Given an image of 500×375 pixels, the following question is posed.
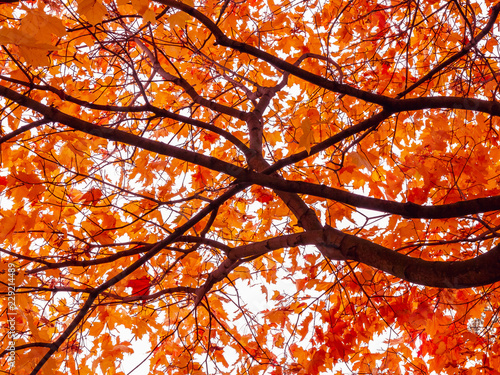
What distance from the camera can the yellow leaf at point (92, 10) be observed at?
1065 millimetres

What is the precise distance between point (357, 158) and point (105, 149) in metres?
1.80

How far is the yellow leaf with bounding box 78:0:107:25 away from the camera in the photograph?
107cm

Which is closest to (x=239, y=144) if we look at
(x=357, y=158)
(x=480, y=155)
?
(x=357, y=158)

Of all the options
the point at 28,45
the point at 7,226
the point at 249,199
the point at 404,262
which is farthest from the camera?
the point at 249,199

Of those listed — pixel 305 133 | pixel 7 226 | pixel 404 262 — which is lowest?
pixel 404 262

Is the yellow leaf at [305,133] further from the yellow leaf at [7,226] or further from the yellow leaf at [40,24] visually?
the yellow leaf at [7,226]

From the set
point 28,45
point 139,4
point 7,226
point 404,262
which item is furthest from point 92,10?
point 404,262

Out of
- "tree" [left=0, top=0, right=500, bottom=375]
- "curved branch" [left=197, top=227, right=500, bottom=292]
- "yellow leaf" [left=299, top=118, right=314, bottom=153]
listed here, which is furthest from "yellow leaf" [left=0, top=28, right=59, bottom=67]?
"curved branch" [left=197, top=227, right=500, bottom=292]

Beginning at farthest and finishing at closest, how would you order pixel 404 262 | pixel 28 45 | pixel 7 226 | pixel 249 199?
pixel 249 199 < pixel 7 226 < pixel 404 262 < pixel 28 45

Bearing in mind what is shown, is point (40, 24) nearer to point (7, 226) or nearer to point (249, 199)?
point (7, 226)

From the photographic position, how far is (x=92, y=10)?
3.58 feet

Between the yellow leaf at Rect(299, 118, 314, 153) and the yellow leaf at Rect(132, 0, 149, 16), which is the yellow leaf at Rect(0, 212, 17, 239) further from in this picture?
the yellow leaf at Rect(299, 118, 314, 153)

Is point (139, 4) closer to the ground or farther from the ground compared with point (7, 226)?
farther from the ground

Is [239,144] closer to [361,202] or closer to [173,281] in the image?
[361,202]
